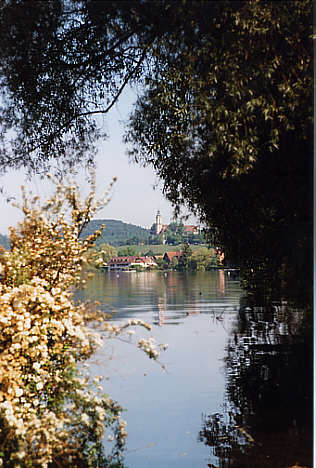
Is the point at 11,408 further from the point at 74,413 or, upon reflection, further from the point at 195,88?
the point at 195,88

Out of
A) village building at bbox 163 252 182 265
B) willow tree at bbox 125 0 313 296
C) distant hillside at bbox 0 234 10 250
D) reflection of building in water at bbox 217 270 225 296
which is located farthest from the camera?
reflection of building in water at bbox 217 270 225 296

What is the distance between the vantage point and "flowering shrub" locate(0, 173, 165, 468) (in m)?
2.68

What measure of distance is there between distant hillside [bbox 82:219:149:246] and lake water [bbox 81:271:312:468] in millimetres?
209

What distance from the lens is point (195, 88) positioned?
9.99 feet

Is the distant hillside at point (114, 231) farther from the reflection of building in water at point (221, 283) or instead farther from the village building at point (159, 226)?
the reflection of building in water at point (221, 283)

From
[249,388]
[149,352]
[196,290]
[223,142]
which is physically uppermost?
[223,142]

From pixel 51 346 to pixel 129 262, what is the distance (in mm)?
726

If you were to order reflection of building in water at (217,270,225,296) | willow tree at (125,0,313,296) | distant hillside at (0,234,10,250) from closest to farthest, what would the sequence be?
1. willow tree at (125,0,313,296)
2. distant hillside at (0,234,10,250)
3. reflection of building in water at (217,270,225,296)

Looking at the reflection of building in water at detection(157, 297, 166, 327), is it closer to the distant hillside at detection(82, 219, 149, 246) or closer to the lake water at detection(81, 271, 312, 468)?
the lake water at detection(81, 271, 312, 468)

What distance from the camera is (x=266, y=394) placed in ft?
12.4

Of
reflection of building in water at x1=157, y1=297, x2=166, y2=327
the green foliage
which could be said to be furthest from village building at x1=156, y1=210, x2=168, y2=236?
the green foliage

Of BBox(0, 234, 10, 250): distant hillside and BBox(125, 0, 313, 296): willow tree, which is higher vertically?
BBox(125, 0, 313, 296): willow tree

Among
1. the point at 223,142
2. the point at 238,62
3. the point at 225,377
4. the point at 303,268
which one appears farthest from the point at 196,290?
the point at 238,62

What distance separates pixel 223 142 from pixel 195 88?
0.40m
